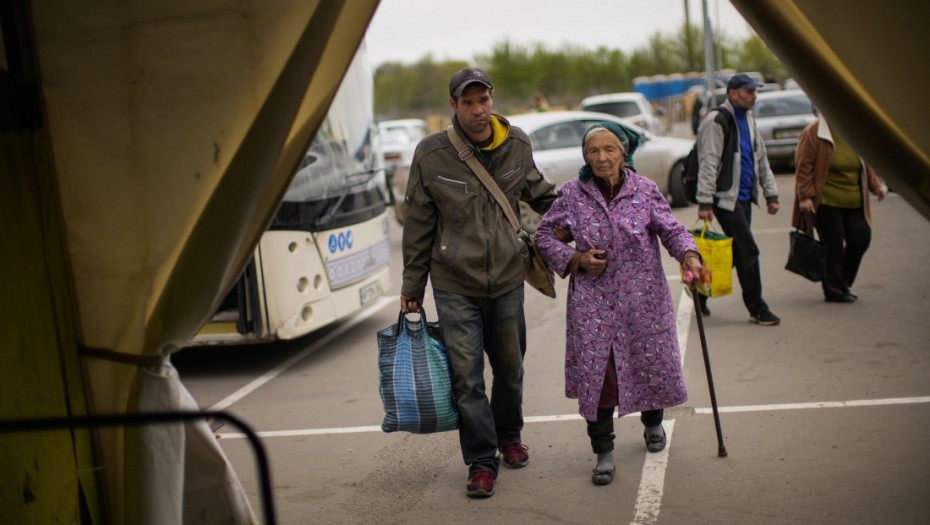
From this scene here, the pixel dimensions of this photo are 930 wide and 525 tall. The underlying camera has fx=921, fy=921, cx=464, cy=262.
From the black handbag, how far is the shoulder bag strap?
3.85m

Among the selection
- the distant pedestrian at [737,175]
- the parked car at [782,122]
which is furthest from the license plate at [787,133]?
the distant pedestrian at [737,175]

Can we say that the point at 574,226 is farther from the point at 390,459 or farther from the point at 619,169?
the point at 390,459

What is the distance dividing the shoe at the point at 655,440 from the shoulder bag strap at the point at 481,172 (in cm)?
138

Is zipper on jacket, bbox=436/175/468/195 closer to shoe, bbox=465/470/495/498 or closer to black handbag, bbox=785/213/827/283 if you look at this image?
shoe, bbox=465/470/495/498

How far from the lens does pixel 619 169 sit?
4.44 metres

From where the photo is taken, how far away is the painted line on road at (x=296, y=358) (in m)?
6.82

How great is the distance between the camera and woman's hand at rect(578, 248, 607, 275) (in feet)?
14.2

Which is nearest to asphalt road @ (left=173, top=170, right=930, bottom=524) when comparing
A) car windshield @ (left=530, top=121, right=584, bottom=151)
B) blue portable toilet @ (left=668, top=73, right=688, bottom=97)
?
car windshield @ (left=530, top=121, right=584, bottom=151)

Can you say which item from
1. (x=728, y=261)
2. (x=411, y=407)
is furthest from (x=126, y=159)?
(x=728, y=261)

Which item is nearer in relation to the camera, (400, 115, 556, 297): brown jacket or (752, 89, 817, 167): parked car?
(400, 115, 556, 297): brown jacket

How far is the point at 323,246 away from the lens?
7.44 metres

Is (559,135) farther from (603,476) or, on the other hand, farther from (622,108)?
(622,108)

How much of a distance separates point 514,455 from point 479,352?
69 cm

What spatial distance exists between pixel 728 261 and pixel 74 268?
4.72 m
